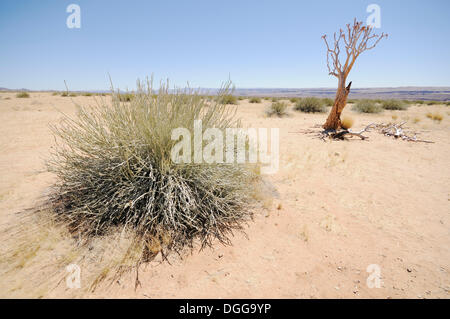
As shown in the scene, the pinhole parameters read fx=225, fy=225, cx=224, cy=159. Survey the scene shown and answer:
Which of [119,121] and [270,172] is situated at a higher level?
[119,121]

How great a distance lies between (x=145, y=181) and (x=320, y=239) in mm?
2030

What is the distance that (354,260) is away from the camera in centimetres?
226

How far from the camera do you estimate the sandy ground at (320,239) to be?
190cm

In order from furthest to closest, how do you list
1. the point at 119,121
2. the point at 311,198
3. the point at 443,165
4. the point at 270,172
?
the point at 443,165 < the point at 270,172 < the point at 311,198 < the point at 119,121

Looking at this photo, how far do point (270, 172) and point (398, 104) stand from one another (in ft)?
63.7

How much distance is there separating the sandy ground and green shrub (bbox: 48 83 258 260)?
0.99 ft

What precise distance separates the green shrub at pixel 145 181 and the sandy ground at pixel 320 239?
0.30m

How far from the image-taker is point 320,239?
2549mm

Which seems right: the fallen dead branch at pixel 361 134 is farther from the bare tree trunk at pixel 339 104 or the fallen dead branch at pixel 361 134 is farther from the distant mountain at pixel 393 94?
the distant mountain at pixel 393 94
